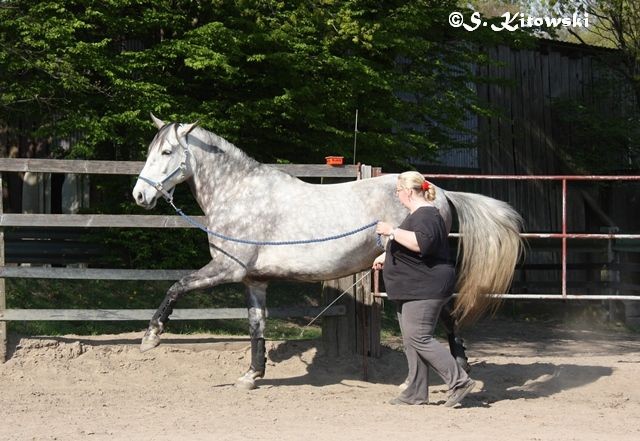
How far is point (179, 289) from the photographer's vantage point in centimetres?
776

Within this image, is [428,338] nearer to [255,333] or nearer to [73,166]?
[255,333]

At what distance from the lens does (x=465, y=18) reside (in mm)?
15719

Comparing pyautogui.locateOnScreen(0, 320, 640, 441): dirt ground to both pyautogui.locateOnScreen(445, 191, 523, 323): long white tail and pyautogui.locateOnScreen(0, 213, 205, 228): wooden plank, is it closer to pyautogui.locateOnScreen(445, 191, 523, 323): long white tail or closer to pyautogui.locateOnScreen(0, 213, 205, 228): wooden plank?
pyautogui.locateOnScreen(445, 191, 523, 323): long white tail

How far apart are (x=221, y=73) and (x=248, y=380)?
5.60 meters

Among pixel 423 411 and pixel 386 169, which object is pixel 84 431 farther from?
pixel 386 169

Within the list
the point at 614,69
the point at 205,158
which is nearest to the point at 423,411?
the point at 205,158

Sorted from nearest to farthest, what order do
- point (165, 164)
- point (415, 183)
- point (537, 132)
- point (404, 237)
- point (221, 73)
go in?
point (404, 237) → point (415, 183) → point (165, 164) → point (221, 73) → point (537, 132)

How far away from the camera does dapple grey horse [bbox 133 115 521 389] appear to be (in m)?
7.85

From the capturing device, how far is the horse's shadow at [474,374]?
8.46 m

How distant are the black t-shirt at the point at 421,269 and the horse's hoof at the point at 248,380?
1620 mm

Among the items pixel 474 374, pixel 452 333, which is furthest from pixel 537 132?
pixel 452 333

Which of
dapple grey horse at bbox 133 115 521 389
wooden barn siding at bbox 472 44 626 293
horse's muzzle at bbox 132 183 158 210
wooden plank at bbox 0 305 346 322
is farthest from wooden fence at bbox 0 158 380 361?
wooden barn siding at bbox 472 44 626 293

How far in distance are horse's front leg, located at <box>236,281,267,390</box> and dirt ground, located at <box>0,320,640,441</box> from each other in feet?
0.46

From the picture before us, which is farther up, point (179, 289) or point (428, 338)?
point (179, 289)
